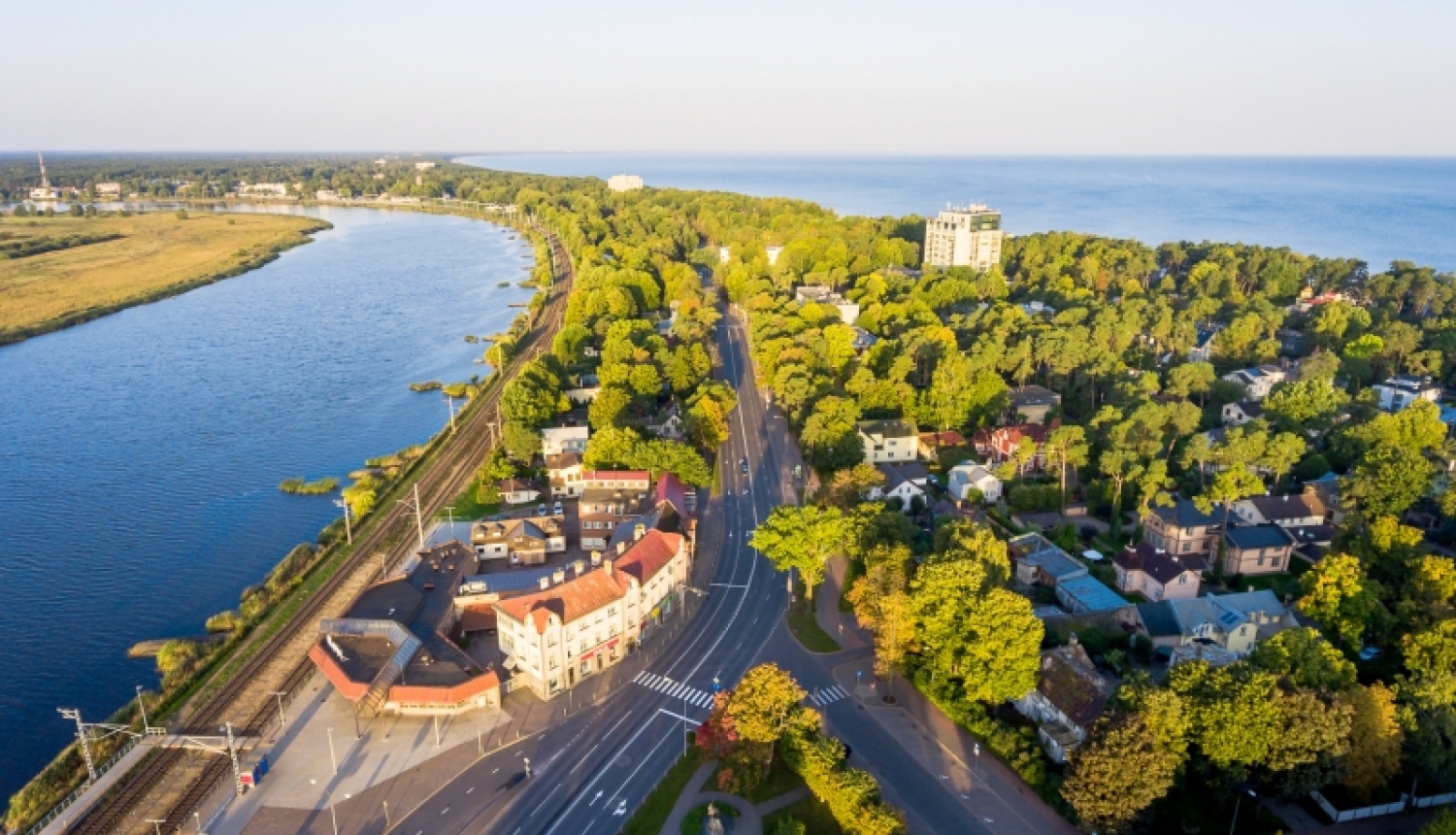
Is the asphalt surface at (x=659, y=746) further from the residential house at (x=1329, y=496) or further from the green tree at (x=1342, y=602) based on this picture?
the residential house at (x=1329, y=496)

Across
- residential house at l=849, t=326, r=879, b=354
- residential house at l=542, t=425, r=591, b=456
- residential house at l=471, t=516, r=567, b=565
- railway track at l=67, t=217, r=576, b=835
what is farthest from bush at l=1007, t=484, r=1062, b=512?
railway track at l=67, t=217, r=576, b=835

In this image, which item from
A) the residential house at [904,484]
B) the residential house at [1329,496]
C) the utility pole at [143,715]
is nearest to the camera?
the utility pole at [143,715]

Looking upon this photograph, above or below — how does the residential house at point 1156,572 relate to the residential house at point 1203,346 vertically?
below

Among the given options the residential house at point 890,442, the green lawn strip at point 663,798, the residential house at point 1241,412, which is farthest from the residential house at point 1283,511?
the green lawn strip at point 663,798

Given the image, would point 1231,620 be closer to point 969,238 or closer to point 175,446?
point 175,446

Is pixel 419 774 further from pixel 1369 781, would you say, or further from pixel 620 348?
pixel 620 348

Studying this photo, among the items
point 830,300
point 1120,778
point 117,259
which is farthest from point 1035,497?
point 117,259
